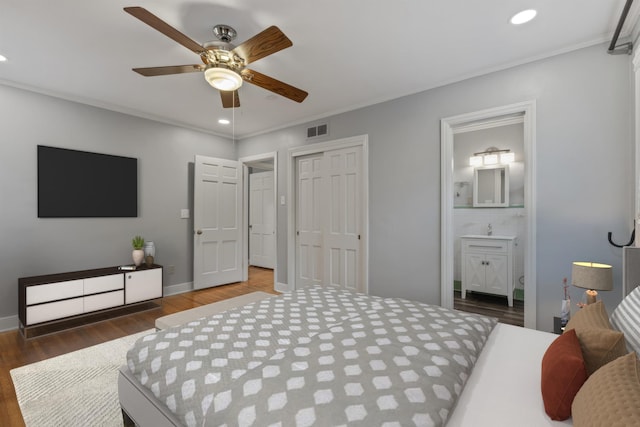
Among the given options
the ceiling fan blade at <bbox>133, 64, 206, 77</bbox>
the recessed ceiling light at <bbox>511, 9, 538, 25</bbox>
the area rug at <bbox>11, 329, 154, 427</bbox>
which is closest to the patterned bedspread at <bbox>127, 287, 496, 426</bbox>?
the area rug at <bbox>11, 329, 154, 427</bbox>

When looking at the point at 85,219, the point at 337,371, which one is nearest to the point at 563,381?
the point at 337,371

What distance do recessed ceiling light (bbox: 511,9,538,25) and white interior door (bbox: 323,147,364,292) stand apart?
6.38 ft

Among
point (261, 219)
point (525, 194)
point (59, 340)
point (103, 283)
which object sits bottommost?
point (59, 340)

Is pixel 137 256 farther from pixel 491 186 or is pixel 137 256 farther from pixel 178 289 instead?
pixel 491 186

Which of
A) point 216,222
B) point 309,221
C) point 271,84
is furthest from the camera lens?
point 216,222

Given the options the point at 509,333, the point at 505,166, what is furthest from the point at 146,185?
the point at 505,166

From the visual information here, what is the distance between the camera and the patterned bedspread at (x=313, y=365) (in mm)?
942

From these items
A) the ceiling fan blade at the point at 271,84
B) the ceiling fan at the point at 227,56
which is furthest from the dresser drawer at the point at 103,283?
the ceiling fan blade at the point at 271,84

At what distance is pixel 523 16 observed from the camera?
206 cm

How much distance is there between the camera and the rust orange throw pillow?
0.95 metres

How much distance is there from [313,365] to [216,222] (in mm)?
4054

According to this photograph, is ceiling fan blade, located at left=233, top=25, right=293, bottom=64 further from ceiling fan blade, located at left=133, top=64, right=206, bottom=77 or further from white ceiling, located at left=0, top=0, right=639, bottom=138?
ceiling fan blade, located at left=133, top=64, right=206, bottom=77

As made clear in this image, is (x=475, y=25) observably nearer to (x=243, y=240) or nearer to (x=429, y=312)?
(x=429, y=312)

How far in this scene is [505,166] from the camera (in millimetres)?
4230
